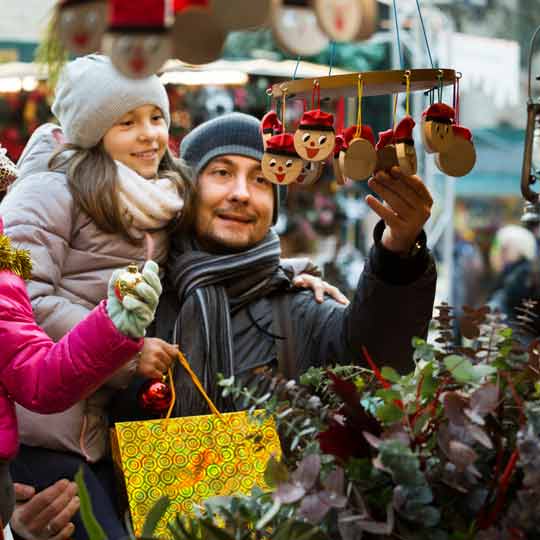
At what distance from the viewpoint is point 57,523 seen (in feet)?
7.57

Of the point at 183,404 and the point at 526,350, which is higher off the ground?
the point at 526,350

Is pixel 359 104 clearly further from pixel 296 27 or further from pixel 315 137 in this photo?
pixel 296 27

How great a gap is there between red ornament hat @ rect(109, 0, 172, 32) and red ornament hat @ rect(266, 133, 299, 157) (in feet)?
2.89

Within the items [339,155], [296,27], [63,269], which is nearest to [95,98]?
[63,269]

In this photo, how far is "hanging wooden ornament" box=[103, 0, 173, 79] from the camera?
1.15 metres

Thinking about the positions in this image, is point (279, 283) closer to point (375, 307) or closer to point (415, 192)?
point (375, 307)

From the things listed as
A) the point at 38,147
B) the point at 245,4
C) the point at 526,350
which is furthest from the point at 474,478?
the point at 38,147

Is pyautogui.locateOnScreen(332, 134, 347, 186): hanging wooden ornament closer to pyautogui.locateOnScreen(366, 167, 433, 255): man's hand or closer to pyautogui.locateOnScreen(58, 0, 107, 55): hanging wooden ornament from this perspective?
pyautogui.locateOnScreen(366, 167, 433, 255): man's hand

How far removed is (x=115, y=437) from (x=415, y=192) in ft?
2.66

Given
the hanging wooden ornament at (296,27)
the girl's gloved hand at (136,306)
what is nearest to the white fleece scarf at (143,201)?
the girl's gloved hand at (136,306)

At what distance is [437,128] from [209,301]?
0.85 metres

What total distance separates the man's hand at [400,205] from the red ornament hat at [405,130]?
0.60 feet

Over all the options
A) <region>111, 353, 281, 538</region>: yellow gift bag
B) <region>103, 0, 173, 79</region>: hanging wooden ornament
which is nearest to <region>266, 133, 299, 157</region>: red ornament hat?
<region>111, 353, 281, 538</region>: yellow gift bag

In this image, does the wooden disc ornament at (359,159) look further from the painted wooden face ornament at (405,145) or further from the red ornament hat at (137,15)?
the red ornament hat at (137,15)
